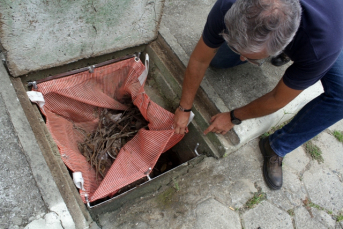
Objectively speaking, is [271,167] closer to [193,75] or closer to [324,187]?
[324,187]

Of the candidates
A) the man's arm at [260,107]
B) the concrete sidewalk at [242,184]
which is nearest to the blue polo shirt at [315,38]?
the man's arm at [260,107]

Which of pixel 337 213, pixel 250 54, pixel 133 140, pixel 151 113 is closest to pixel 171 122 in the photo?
pixel 151 113

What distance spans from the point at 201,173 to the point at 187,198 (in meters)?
0.22

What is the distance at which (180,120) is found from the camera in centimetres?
182

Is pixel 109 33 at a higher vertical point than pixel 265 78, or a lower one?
higher

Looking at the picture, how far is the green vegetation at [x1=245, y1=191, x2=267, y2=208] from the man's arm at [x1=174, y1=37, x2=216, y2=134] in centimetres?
67

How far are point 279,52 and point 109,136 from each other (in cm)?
153

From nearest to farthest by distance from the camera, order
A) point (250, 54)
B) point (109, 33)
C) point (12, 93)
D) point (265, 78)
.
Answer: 1. point (250, 54)
2. point (12, 93)
3. point (109, 33)
4. point (265, 78)

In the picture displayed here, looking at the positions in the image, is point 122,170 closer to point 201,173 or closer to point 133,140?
point 133,140

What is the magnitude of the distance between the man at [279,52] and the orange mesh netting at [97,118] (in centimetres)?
23

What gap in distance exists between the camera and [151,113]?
1.95m

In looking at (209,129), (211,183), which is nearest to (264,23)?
(209,129)

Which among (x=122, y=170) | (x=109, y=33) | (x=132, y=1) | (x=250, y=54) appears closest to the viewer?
(x=250, y=54)

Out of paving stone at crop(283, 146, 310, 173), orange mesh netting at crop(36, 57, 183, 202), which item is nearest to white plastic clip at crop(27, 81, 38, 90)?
orange mesh netting at crop(36, 57, 183, 202)
